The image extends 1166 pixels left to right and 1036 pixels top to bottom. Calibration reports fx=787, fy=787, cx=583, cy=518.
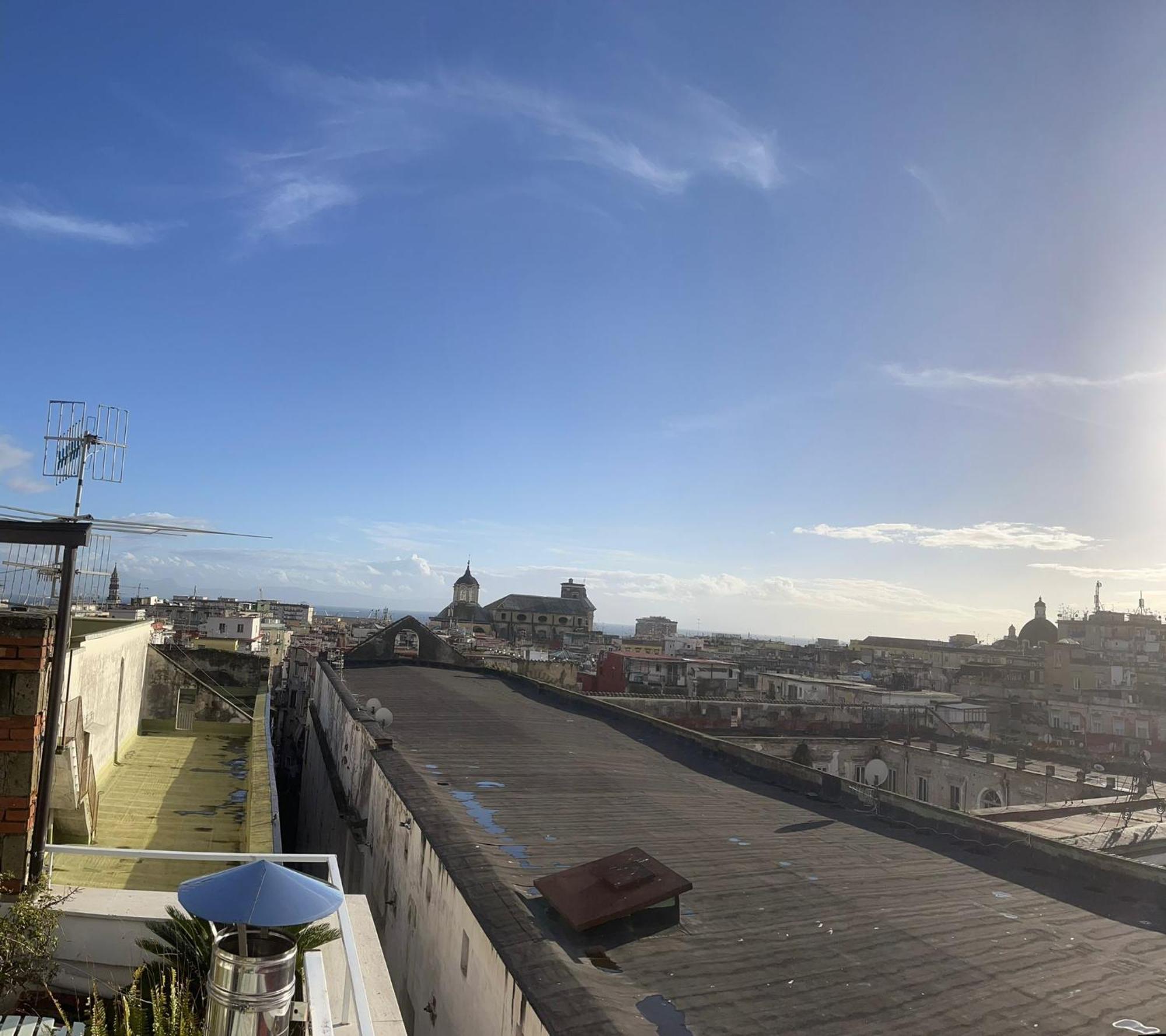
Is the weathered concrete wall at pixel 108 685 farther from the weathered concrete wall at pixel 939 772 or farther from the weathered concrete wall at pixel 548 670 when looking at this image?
the weathered concrete wall at pixel 548 670

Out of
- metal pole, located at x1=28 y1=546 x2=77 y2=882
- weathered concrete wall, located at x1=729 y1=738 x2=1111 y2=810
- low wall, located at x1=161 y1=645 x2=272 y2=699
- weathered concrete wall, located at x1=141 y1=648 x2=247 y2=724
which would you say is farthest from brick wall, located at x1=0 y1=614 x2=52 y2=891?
weathered concrete wall, located at x1=729 y1=738 x2=1111 y2=810

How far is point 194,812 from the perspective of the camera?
10055 mm

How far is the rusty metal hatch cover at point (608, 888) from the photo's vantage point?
19.2 ft

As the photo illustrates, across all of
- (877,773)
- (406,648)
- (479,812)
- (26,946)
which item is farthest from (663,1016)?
(406,648)

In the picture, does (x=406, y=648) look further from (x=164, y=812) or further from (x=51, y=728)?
(x=51, y=728)

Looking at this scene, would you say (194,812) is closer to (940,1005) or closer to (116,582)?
(940,1005)

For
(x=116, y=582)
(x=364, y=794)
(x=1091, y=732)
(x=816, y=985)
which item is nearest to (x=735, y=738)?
(x=364, y=794)

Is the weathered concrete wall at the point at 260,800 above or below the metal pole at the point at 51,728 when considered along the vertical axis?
below

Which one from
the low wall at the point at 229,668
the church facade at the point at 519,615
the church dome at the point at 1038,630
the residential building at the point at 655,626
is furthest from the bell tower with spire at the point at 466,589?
the low wall at the point at 229,668

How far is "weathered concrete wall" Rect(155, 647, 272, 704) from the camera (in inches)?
856

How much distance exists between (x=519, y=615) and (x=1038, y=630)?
7502 cm

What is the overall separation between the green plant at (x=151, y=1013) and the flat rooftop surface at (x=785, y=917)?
1.91 metres

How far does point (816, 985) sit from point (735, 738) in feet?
65.5

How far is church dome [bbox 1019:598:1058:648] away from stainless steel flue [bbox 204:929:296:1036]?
349ft
